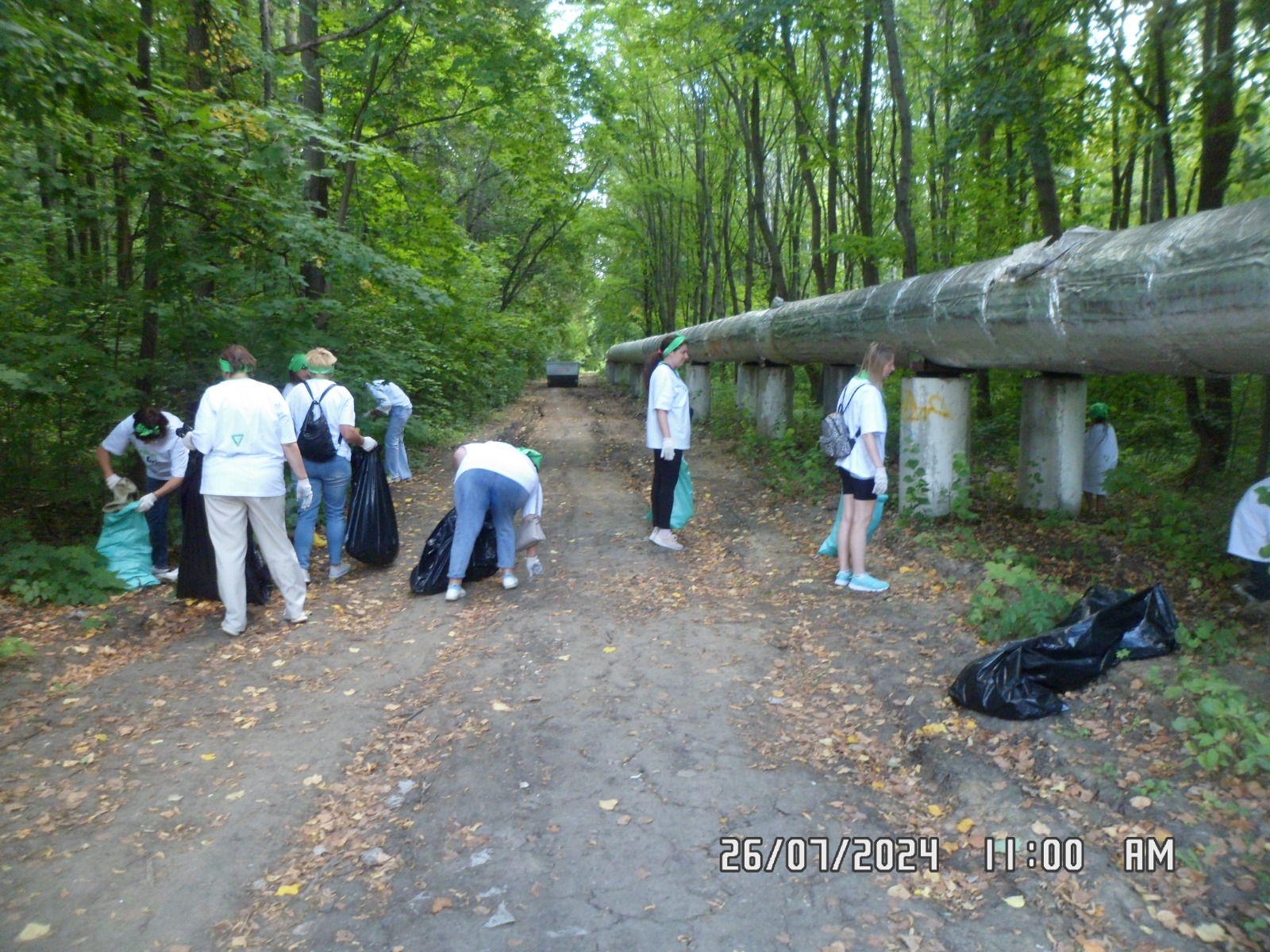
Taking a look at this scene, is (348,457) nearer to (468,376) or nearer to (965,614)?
(965,614)

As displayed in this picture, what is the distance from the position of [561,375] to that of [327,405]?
3688 cm

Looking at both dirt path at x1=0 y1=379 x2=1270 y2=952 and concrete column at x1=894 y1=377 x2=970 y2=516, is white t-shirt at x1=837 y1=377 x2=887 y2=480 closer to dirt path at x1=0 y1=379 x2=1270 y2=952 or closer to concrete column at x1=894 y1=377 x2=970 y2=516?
dirt path at x1=0 y1=379 x2=1270 y2=952

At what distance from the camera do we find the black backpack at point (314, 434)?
7.20m

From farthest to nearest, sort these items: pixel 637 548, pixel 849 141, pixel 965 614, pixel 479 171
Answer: pixel 479 171
pixel 849 141
pixel 637 548
pixel 965 614

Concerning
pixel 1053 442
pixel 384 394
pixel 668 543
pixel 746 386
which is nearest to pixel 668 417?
pixel 668 543

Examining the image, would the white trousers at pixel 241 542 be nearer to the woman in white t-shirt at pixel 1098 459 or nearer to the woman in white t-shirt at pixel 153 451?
the woman in white t-shirt at pixel 153 451

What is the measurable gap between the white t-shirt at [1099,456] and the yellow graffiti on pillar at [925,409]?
184 cm

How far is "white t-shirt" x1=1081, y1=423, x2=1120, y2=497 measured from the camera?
29.0ft

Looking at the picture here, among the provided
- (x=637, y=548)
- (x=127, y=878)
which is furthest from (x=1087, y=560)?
(x=127, y=878)

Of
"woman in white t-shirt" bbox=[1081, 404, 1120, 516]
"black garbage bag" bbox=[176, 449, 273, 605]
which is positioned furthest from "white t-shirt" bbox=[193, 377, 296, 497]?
"woman in white t-shirt" bbox=[1081, 404, 1120, 516]

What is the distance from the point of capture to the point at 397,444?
42.2ft

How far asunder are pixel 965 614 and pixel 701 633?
176 centimetres

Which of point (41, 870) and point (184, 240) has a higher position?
point (184, 240)

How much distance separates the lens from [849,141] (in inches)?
738
